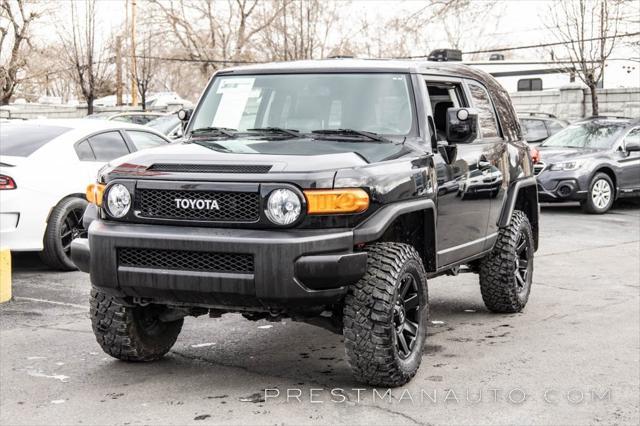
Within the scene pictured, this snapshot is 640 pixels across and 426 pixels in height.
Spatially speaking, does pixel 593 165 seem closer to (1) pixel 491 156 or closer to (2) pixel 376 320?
(1) pixel 491 156

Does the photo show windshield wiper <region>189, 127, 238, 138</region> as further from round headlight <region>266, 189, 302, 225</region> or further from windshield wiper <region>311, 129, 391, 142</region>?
round headlight <region>266, 189, 302, 225</region>

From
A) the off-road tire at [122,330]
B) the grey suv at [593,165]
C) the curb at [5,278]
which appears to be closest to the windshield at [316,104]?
the off-road tire at [122,330]

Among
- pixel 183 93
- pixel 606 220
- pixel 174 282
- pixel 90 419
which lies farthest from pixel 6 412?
pixel 183 93

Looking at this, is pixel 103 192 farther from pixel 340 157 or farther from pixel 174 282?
pixel 340 157

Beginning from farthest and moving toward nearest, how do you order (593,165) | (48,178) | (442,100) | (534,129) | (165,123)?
(534,129) < (165,123) < (593,165) < (48,178) < (442,100)

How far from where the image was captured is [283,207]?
5031mm

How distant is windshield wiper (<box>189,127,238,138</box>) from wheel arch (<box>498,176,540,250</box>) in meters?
2.36

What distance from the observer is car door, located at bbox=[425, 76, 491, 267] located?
630 cm

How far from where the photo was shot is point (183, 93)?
7788 cm

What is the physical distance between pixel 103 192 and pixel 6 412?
133 centimetres

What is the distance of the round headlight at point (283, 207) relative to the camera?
5.02m

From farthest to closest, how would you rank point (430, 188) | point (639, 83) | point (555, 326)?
point (639, 83) → point (555, 326) → point (430, 188)

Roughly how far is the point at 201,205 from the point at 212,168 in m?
0.22

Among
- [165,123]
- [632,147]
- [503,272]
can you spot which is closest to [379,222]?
[503,272]
